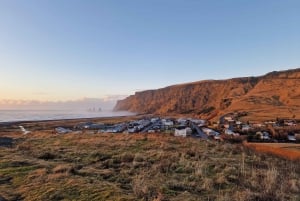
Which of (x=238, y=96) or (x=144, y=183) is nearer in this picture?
(x=144, y=183)

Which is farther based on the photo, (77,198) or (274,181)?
(274,181)

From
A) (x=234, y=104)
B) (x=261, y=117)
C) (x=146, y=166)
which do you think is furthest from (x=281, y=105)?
(x=146, y=166)

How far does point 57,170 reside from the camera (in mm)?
10750

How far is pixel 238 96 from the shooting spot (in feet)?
388

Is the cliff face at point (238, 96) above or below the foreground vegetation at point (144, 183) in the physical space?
above

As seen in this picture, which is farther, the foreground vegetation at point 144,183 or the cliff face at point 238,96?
the cliff face at point 238,96

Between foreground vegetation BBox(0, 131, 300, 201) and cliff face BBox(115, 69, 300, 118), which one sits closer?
foreground vegetation BBox(0, 131, 300, 201)

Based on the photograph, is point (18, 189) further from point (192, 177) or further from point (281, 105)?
point (281, 105)

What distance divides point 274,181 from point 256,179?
70 centimetres

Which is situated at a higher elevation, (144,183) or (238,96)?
(238,96)

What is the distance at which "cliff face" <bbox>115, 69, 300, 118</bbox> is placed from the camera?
89.4 meters

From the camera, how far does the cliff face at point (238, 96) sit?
89375 millimetres

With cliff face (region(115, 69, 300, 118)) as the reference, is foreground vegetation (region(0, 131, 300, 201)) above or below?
below

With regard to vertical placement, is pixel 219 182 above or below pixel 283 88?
below
